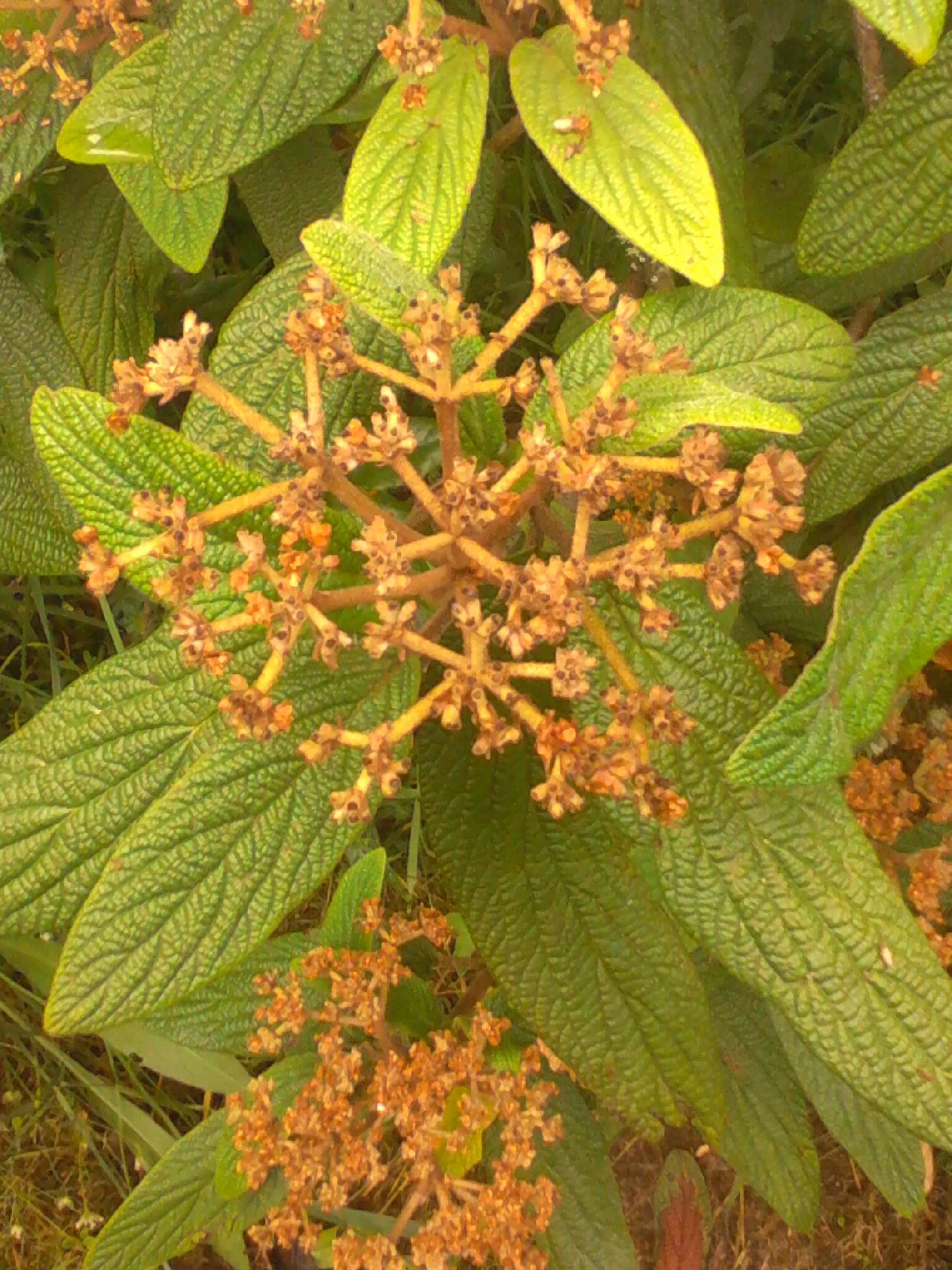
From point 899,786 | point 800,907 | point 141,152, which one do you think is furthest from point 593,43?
point 899,786

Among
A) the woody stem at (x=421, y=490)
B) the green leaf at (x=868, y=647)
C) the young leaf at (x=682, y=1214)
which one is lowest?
the young leaf at (x=682, y=1214)

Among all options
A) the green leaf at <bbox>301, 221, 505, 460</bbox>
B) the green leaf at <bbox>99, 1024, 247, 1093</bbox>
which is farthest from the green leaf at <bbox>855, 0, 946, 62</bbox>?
the green leaf at <bbox>99, 1024, 247, 1093</bbox>

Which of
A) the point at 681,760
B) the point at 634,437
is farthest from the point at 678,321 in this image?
the point at 681,760

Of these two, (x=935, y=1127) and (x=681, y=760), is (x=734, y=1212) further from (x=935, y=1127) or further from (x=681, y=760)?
(x=681, y=760)

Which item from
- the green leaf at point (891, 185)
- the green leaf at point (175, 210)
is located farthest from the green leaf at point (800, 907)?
the green leaf at point (175, 210)

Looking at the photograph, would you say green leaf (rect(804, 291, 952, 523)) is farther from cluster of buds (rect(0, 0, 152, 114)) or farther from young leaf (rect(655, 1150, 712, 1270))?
young leaf (rect(655, 1150, 712, 1270))

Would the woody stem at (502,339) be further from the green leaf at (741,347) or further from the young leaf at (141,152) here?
the young leaf at (141,152)

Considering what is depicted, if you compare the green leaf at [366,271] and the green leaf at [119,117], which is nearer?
the green leaf at [366,271]

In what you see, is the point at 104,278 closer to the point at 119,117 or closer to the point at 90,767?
the point at 119,117
